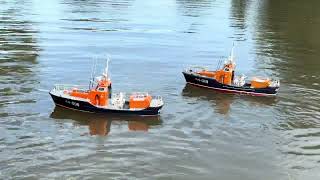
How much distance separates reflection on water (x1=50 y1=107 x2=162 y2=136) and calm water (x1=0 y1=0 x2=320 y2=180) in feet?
0.50

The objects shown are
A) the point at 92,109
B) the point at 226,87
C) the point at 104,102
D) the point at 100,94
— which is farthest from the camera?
the point at 226,87

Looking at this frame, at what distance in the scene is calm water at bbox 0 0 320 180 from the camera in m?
32.7

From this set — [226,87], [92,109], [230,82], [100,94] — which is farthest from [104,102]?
[230,82]

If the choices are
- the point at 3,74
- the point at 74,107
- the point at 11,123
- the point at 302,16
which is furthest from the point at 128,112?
the point at 302,16

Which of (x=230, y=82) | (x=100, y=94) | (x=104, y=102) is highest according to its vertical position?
(x=100, y=94)

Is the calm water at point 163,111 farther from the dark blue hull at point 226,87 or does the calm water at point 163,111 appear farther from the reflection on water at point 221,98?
the dark blue hull at point 226,87

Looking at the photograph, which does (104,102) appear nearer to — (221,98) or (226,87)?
(221,98)

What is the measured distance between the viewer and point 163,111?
43562 millimetres

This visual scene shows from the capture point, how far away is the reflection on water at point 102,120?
3966 centimetres

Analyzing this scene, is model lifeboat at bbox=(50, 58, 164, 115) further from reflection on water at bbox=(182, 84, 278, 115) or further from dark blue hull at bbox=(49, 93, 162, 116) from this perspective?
reflection on water at bbox=(182, 84, 278, 115)

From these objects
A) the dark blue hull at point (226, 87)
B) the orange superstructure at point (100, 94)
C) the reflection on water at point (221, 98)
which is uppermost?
the orange superstructure at point (100, 94)

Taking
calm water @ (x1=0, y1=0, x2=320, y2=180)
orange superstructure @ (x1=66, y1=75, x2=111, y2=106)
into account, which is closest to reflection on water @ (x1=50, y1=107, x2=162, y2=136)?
calm water @ (x1=0, y1=0, x2=320, y2=180)

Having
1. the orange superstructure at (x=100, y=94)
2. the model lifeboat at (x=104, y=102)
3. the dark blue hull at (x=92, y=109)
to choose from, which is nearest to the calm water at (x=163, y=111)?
the dark blue hull at (x=92, y=109)

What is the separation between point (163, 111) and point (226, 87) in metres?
Answer: 9.27
